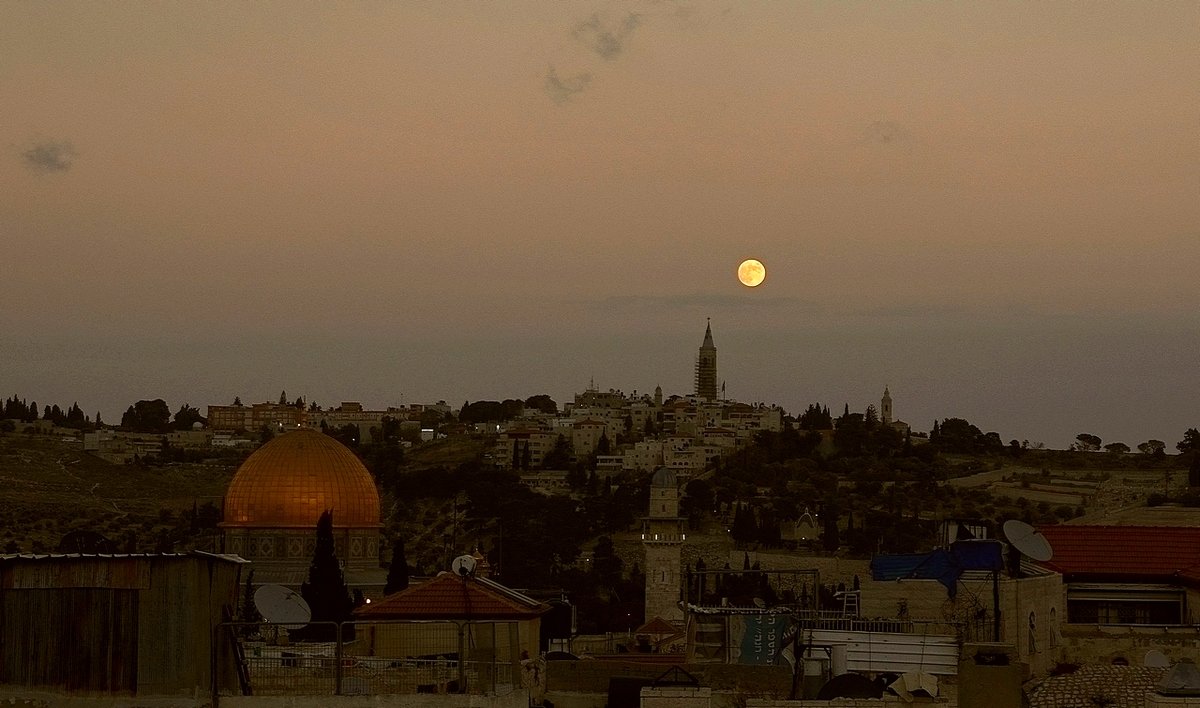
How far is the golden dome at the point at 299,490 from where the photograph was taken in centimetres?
6078

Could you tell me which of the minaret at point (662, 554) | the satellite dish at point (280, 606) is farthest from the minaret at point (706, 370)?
the satellite dish at point (280, 606)

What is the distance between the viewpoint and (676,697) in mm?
13570

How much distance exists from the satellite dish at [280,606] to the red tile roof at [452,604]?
350cm

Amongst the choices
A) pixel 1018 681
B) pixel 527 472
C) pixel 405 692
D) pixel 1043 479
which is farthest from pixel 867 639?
pixel 527 472

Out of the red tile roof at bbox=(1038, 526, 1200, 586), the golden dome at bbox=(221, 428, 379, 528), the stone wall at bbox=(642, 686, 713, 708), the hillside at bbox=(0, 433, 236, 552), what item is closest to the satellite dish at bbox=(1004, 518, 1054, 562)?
the red tile roof at bbox=(1038, 526, 1200, 586)

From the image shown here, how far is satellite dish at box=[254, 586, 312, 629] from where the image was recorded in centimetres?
1523

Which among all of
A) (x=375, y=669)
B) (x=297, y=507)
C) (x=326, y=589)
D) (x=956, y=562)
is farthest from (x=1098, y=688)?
(x=297, y=507)

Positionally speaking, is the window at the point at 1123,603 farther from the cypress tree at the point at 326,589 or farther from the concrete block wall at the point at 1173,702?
the cypress tree at the point at 326,589

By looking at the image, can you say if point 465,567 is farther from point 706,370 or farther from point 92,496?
Result: point 706,370

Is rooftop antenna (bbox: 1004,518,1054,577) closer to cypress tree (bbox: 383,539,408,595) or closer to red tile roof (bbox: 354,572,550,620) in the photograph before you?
red tile roof (bbox: 354,572,550,620)

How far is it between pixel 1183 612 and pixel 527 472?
9767cm

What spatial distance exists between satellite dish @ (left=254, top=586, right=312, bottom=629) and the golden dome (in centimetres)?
4468

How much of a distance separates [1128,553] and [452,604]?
783cm

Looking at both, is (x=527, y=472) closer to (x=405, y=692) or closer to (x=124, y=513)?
(x=124, y=513)
